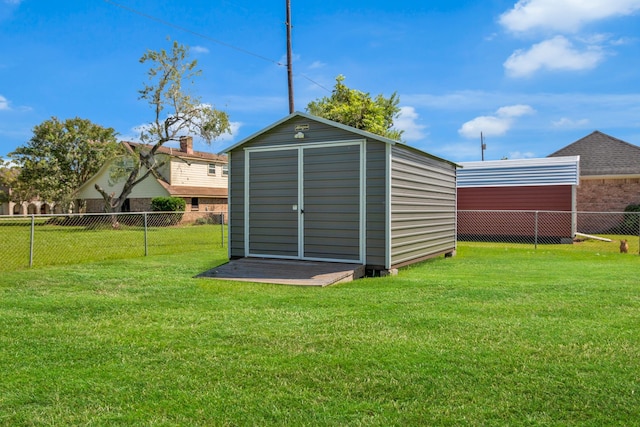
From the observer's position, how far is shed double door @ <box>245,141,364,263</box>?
873 centimetres

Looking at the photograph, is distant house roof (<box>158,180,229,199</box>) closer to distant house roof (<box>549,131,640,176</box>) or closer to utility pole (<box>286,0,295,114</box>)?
utility pole (<box>286,0,295,114</box>)

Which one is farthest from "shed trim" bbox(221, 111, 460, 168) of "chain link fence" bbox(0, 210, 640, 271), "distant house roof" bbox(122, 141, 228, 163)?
"distant house roof" bbox(122, 141, 228, 163)

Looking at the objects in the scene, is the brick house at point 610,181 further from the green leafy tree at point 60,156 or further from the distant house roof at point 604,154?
the green leafy tree at point 60,156

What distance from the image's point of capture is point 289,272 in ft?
27.1

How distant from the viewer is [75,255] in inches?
463

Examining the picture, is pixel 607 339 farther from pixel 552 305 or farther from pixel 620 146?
pixel 620 146

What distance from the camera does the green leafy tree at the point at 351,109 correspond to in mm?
29047

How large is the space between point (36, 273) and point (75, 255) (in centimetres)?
350

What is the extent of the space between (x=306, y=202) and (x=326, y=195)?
0.44 meters

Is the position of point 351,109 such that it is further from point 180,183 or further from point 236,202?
point 236,202

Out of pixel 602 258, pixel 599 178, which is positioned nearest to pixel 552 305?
pixel 602 258

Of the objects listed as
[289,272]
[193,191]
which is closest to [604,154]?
→ [289,272]

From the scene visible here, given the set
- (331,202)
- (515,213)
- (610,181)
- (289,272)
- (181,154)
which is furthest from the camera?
(181,154)

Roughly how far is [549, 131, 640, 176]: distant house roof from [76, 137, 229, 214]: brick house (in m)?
21.0
